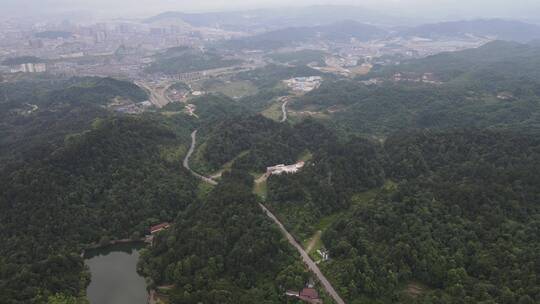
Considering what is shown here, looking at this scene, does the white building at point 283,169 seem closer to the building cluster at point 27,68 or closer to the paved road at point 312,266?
the paved road at point 312,266

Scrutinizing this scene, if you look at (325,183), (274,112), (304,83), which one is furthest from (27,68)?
(325,183)

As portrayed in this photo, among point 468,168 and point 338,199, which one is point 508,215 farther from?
point 338,199

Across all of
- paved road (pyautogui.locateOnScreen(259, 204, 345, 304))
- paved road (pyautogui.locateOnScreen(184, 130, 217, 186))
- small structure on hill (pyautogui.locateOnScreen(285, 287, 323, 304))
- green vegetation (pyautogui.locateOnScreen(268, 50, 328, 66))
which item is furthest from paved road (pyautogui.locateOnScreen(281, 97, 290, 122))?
green vegetation (pyautogui.locateOnScreen(268, 50, 328, 66))

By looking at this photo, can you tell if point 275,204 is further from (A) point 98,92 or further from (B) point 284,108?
(A) point 98,92

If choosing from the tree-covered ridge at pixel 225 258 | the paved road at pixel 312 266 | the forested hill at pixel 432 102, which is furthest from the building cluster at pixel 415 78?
the tree-covered ridge at pixel 225 258

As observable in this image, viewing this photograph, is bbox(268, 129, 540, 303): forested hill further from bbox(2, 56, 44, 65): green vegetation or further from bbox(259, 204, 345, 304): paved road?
bbox(2, 56, 44, 65): green vegetation

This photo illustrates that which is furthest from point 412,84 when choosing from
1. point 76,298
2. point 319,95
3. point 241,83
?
point 76,298
